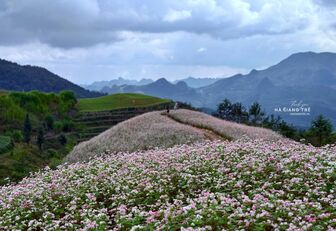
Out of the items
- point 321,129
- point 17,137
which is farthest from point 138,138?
point 17,137

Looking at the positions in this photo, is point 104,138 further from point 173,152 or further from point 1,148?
point 1,148

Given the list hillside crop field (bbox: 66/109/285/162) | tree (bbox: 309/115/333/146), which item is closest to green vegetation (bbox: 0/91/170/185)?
tree (bbox: 309/115/333/146)

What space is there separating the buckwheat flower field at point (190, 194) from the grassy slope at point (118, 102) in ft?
475

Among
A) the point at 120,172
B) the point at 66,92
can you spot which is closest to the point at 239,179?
the point at 120,172

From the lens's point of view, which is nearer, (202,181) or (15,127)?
(202,181)

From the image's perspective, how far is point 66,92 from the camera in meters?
161

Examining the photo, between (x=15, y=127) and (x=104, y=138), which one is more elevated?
(x=104, y=138)

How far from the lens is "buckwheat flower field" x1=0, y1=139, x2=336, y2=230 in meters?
9.52

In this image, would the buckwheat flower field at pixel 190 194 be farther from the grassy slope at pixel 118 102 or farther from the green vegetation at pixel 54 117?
the grassy slope at pixel 118 102

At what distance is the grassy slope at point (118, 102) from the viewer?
6531 inches

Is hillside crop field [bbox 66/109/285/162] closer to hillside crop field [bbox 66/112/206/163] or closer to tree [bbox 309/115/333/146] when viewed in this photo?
hillside crop field [bbox 66/112/206/163]

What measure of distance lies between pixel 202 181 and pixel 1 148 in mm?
90372

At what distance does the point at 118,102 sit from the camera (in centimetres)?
17662

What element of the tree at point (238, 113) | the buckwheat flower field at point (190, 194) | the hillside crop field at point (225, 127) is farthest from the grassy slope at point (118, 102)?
the buckwheat flower field at point (190, 194)
